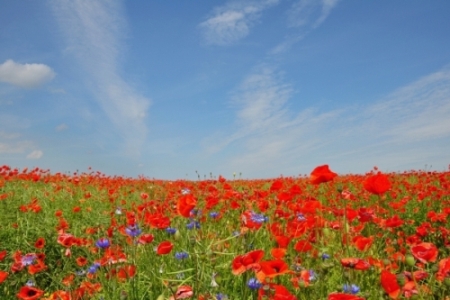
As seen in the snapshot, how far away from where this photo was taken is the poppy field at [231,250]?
217 cm

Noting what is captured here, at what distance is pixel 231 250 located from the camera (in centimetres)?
348

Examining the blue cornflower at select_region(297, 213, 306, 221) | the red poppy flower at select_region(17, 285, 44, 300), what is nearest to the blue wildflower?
the blue cornflower at select_region(297, 213, 306, 221)

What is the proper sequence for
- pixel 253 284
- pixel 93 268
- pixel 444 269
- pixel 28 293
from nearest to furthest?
pixel 253 284, pixel 444 269, pixel 28 293, pixel 93 268

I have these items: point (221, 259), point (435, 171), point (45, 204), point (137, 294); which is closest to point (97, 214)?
point (45, 204)

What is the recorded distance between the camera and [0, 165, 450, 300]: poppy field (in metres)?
2.17

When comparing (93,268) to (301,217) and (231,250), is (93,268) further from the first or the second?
(301,217)

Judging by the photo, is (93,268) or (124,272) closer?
(124,272)

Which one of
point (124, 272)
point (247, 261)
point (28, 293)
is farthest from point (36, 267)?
point (247, 261)

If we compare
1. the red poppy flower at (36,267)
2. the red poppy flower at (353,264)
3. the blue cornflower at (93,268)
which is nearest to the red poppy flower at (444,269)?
the red poppy flower at (353,264)

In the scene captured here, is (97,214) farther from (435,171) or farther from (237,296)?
(435,171)

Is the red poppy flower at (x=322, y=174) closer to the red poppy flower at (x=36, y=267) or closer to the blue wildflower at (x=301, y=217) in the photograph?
the blue wildflower at (x=301, y=217)

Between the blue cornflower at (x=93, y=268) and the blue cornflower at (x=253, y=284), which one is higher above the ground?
the blue cornflower at (x=93, y=268)

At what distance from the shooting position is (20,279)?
390 cm

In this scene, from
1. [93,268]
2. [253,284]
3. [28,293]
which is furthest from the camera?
[93,268]
